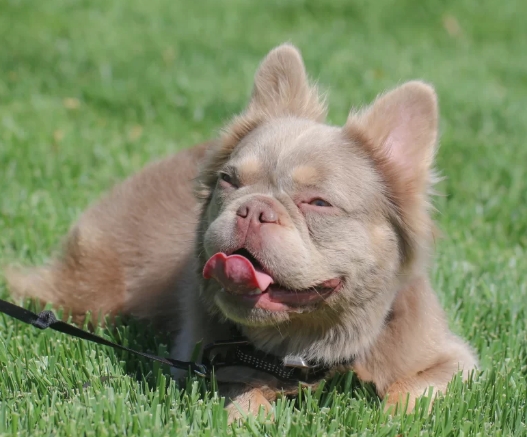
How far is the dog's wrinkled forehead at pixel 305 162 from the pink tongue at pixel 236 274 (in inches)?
16.9

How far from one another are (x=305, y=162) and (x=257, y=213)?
1.30 feet

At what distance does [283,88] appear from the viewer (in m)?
4.14

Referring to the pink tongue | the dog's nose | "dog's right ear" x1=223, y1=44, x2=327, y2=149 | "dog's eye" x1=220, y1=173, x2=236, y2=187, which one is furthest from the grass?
"dog's right ear" x1=223, y1=44, x2=327, y2=149

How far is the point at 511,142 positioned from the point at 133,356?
208 inches

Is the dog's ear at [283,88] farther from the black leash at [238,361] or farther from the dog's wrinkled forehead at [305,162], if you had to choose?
the black leash at [238,361]

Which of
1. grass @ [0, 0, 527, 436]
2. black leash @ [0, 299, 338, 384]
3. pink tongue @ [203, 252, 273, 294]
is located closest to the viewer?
pink tongue @ [203, 252, 273, 294]

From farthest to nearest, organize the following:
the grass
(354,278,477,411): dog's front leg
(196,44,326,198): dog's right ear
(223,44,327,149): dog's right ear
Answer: (223,44,327,149): dog's right ear, (196,44,326,198): dog's right ear, (354,278,477,411): dog's front leg, the grass

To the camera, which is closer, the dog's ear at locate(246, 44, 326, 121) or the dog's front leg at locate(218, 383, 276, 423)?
the dog's front leg at locate(218, 383, 276, 423)

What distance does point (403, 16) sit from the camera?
1244cm

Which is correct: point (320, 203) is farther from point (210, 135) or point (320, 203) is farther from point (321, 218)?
point (210, 135)

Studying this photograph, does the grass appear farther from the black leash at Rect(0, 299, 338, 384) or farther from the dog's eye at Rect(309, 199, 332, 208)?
the dog's eye at Rect(309, 199, 332, 208)

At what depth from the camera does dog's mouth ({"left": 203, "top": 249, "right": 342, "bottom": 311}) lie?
3.13 meters

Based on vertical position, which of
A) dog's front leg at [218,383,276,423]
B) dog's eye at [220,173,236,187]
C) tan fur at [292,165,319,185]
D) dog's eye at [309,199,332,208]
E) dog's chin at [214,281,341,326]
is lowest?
dog's front leg at [218,383,276,423]

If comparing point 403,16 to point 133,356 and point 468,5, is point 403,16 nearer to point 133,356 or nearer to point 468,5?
point 468,5
